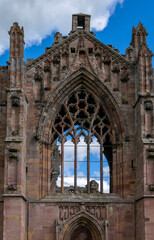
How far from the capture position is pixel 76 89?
81.5ft

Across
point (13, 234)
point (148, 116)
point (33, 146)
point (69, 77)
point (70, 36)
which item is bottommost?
point (13, 234)

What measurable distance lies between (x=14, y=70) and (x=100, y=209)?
26.4ft

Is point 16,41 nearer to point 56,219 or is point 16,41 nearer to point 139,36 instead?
point 139,36

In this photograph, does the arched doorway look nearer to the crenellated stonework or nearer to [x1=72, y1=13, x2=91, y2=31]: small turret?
the crenellated stonework

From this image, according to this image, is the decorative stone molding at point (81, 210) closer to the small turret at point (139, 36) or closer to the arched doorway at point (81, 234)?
the arched doorway at point (81, 234)

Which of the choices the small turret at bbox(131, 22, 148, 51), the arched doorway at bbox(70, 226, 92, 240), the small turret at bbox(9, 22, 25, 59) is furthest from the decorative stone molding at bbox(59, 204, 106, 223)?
the small turret at bbox(131, 22, 148, 51)

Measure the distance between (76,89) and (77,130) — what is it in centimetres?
220

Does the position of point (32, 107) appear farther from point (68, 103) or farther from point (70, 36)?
point (70, 36)

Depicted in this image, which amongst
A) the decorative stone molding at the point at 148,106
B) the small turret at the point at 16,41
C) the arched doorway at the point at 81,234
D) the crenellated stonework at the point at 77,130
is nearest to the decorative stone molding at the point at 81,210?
the crenellated stonework at the point at 77,130

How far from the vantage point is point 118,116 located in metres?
24.1

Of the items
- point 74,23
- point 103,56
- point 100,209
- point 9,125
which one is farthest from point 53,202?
point 74,23

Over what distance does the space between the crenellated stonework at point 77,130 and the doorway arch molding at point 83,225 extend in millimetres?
47

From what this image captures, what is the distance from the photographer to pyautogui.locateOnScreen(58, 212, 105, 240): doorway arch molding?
875 inches

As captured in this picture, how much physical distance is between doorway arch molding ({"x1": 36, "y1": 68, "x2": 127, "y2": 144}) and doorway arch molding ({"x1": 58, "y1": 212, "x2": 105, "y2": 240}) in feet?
13.4
